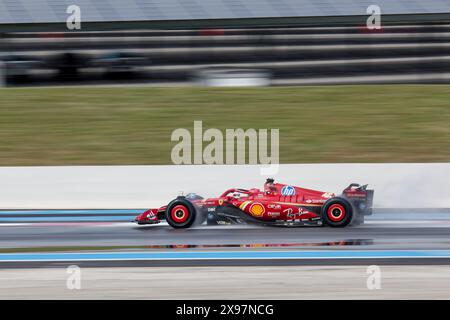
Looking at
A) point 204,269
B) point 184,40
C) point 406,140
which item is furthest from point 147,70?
point 204,269

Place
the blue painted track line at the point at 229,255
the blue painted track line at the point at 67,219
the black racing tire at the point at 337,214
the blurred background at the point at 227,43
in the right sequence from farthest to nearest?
1. the blurred background at the point at 227,43
2. the blue painted track line at the point at 67,219
3. the black racing tire at the point at 337,214
4. the blue painted track line at the point at 229,255

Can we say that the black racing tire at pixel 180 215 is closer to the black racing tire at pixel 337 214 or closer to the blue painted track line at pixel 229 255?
the blue painted track line at pixel 229 255

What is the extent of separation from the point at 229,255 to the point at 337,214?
1615 mm

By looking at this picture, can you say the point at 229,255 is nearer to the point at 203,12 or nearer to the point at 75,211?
the point at 75,211

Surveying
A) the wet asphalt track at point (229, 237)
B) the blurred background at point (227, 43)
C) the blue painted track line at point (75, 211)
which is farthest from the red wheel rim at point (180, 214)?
the blurred background at point (227, 43)

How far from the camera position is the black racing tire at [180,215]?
9.32 meters

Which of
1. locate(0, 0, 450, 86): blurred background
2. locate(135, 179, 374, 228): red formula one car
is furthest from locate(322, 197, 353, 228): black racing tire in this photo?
locate(0, 0, 450, 86): blurred background

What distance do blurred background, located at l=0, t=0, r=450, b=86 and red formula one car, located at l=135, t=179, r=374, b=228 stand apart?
27.0ft

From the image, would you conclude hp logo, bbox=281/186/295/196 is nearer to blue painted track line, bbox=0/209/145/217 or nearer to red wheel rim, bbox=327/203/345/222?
red wheel rim, bbox=327/203/345/222

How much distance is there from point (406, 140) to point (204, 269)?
7563 millimetres

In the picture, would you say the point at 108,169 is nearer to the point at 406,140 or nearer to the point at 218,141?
the point at 218,141

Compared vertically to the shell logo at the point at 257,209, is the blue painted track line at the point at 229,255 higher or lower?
lower

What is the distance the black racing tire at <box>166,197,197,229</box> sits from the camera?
367 inches

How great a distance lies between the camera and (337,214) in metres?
9.23
